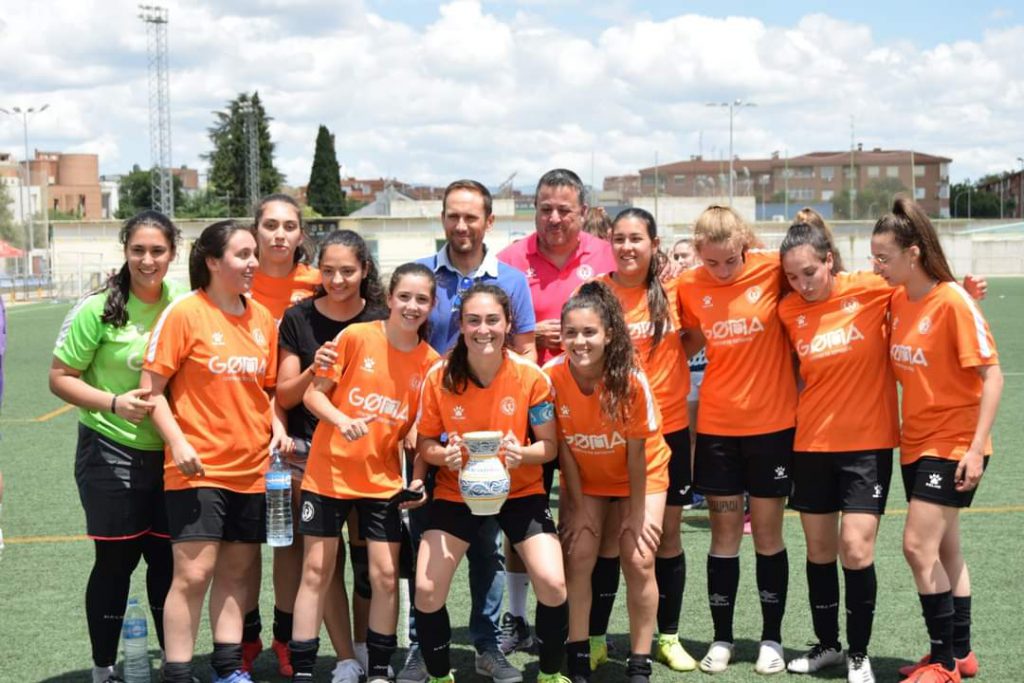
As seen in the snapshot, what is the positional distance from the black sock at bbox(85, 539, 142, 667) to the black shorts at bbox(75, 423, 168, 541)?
0.08 metres

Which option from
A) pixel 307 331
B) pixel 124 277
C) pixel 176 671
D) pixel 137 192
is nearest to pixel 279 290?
pixel 307 331

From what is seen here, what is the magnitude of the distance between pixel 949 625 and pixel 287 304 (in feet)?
10.5

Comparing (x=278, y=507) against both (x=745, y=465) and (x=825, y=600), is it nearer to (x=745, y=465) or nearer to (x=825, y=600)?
Result: (x=745, y=465)

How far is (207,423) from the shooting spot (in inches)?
185

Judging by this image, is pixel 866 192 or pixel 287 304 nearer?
pixel 287 304

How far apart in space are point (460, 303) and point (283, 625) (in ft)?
5.48

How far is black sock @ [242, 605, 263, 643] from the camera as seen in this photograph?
5258 millimetres

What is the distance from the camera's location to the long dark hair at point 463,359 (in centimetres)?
479

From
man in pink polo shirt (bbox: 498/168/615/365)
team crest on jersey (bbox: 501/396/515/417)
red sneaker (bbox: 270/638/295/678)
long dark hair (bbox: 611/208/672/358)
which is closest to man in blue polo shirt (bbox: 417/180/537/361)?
man in pink polo shirt (bbox: 498/168/615/365)

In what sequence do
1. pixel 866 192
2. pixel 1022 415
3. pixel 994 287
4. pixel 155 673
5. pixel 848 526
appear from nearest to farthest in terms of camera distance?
pixel 848 526 → pixel 155 673 → pixel 1022 415 → pixel 994 287 → pixel 866 192

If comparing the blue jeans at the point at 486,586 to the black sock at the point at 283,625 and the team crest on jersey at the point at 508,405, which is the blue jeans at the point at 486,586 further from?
the team crest on jersey at the point at 508,405

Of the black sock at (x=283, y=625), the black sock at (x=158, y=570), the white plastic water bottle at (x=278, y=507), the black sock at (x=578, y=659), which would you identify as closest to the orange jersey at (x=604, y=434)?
the black sock at (x=578, y=659)

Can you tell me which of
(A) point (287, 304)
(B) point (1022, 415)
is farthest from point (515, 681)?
(B) point (1022, 415)

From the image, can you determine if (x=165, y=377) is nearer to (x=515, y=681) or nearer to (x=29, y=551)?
(x=515, y=681)
